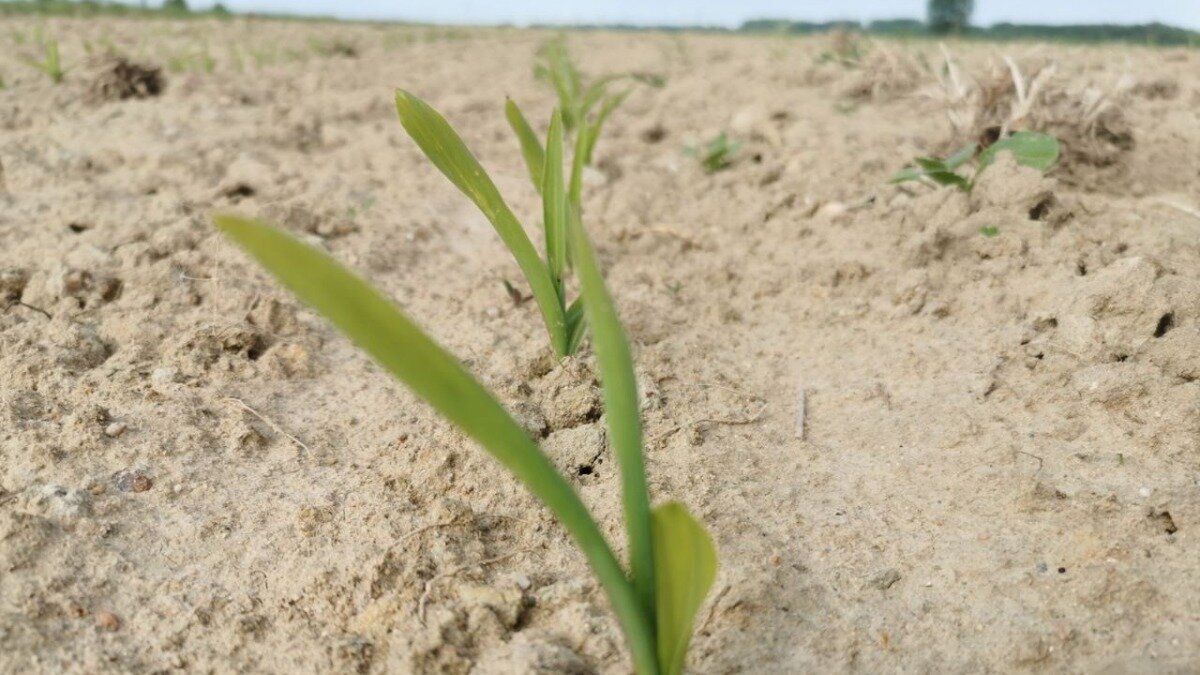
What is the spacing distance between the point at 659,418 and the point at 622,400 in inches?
23.3

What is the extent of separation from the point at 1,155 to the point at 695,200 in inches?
69.7

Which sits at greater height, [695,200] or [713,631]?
[695,200]

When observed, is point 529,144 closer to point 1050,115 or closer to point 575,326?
point 575,326

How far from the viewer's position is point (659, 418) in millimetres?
1337

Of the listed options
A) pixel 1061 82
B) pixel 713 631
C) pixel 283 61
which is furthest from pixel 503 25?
pixel 713 631

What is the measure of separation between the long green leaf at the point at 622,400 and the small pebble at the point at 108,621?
21.7 inches

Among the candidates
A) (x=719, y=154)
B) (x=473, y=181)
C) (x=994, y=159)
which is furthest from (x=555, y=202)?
(x=719, y=154)

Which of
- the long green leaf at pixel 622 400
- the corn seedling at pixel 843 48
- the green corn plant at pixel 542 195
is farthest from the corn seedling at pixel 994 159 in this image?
the corn seedling at pixel 843 48

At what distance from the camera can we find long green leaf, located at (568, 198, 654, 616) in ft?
2.37

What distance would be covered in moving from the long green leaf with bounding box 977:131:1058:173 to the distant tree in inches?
181

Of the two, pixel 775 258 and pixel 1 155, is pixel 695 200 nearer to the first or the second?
pixel 775 258

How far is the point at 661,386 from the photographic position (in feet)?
4.73

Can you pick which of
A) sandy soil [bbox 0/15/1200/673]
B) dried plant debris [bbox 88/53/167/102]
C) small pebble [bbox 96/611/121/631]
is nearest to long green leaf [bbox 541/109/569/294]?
sandy soil [bbox 0/15/1200/673]

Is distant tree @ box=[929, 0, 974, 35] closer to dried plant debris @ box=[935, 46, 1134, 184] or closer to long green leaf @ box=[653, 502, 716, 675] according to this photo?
dried plant debris @ box=[935, 46, 1134, 184]
